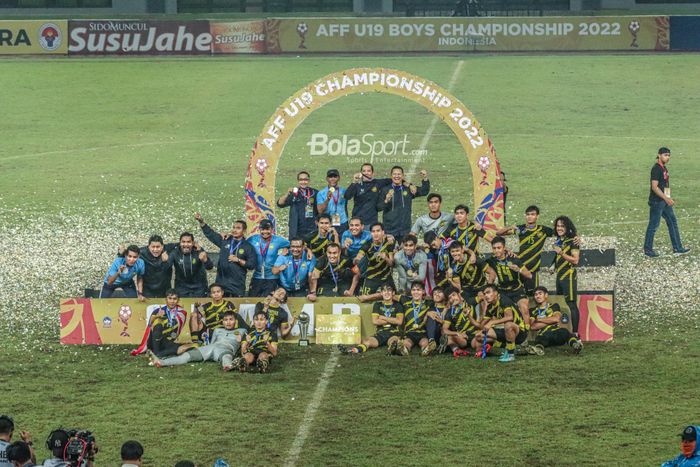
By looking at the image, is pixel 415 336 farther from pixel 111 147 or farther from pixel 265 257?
pixel 111 147

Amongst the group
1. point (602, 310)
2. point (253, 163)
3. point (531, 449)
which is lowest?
point (531, 449)

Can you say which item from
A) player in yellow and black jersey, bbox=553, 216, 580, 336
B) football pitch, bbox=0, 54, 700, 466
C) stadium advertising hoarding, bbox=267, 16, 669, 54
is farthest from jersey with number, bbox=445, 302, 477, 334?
stadium advertising hoarding, bbox=267, 16, 669, 54

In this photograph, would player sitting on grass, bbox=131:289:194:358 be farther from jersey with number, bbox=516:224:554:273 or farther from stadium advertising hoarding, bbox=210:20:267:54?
stadium advertising hoarding, bbox=210:20:267:54

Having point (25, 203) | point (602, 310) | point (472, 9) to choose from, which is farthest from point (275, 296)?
point (472, 9)

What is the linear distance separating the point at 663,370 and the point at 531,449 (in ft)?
12.9

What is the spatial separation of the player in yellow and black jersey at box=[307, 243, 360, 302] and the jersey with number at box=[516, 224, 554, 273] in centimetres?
268

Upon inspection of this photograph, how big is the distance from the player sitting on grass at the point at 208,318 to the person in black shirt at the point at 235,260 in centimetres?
119

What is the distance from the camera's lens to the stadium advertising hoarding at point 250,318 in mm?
21391

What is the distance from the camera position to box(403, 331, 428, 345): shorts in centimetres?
2105

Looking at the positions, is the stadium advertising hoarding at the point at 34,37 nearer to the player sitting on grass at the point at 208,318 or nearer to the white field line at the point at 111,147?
the white field line at the point at 111,147

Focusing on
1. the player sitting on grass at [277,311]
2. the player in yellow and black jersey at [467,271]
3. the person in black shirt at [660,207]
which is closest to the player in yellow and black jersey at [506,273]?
the player in yellow and black jersey at [467,271]

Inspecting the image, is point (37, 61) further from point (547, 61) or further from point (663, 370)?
point (663, 370)

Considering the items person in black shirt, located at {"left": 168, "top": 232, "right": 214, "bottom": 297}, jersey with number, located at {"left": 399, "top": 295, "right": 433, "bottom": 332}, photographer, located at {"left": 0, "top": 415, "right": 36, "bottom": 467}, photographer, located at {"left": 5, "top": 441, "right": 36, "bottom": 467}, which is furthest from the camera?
person in black shirt, located at {"left": 168, "top": 232, "right": 214, "bottom": 297}

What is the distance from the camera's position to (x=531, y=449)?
16.9 meters
